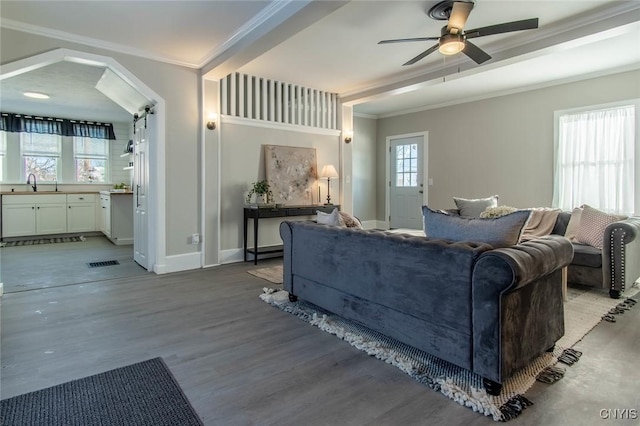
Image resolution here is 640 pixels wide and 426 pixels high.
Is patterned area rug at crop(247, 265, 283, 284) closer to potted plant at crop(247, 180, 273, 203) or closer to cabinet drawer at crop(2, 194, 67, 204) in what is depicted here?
potted plant at crop(247, 180, 273, 203)

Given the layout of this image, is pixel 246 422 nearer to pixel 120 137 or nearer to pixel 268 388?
pixel 268 388

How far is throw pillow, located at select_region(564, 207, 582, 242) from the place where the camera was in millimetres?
4004

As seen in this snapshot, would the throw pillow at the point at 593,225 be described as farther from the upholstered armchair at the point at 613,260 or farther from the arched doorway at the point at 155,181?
the arched doorway at the point at 155,181

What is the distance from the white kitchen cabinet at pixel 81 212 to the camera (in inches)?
297

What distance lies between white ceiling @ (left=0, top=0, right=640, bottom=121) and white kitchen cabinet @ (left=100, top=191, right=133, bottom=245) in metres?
1.85

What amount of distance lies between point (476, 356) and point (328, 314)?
1394mm

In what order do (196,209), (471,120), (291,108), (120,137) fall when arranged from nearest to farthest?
(196,209)
(291,108)
(471,120)
(120,137)

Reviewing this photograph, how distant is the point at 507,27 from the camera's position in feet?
9.60

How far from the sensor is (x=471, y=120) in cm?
671

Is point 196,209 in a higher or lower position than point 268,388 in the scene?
higher

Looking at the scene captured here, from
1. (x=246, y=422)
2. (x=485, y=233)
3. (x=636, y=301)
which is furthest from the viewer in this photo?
(x=636, y=301)

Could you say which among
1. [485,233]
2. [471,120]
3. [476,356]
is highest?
[471,120]

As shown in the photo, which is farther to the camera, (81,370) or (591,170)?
(591,170)

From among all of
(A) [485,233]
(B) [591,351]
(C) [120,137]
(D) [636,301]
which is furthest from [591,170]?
(C) [120,137]
